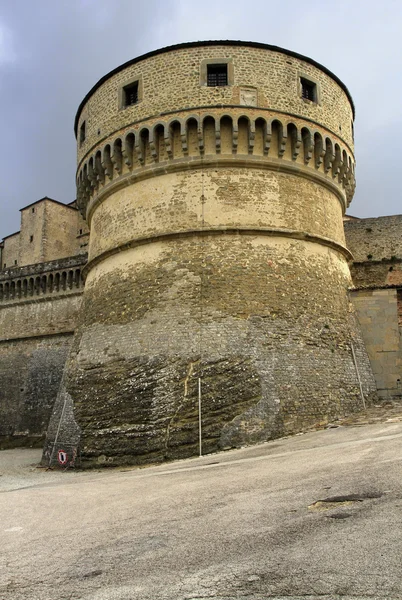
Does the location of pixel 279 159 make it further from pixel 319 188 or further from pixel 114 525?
pixel 114 525

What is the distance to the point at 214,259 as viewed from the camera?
42.3ft

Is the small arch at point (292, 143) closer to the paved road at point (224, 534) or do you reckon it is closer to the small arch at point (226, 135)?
the small arch at point (226, 135)

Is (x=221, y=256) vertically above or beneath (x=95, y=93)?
beneath

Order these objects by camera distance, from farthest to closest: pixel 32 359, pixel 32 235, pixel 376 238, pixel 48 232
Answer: pixel 32 235 → pixel 48 232 → pixel 32 359 → pixel 376 238

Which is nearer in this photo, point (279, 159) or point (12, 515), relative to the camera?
point (12, 515)

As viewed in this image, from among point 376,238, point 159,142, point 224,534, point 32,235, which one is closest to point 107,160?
point 159,142

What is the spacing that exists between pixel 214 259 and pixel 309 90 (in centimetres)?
571

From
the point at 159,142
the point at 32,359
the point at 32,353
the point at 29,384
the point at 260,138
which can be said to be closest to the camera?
the point at 260,138

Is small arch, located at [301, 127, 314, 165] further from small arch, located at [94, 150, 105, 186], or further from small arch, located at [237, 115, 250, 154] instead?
small arch, located at [94, 150, 105, 186]

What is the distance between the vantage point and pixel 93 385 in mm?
13000

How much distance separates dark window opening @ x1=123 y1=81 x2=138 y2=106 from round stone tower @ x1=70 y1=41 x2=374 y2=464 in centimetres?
3

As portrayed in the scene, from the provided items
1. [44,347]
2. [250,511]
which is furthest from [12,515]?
[44,347]

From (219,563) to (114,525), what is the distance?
1.96m

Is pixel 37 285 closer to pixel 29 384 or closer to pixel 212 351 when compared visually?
pixel 29 384
